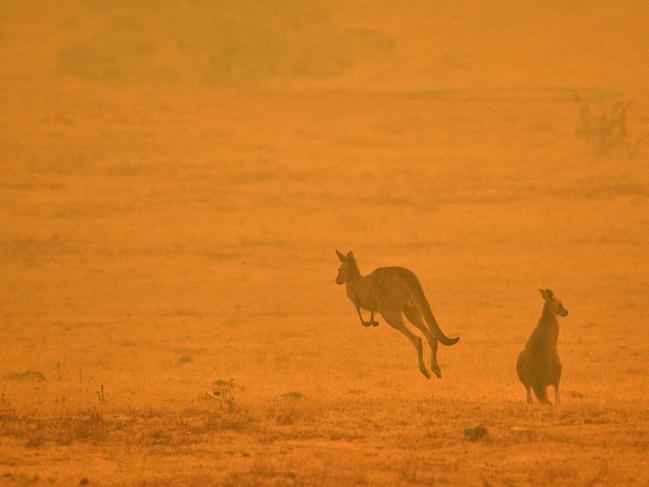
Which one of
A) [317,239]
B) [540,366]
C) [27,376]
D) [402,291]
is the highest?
[317,239]

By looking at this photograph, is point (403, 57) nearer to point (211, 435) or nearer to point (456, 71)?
point (456, 71)

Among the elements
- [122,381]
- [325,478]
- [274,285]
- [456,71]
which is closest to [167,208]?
[274,285]

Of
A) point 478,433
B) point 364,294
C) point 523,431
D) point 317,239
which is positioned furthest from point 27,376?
point 317,239

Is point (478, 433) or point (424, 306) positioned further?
point (424, 306)

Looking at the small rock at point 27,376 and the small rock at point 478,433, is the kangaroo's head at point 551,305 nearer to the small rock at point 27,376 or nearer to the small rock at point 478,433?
the small rock at point 478,433

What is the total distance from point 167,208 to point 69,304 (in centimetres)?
799

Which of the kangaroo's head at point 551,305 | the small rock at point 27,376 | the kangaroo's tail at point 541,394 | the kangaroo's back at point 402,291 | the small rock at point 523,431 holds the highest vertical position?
the kangaroo's back at point 402,291

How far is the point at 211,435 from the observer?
998cm

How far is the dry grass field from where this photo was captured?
9750mm

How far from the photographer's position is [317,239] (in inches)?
1067

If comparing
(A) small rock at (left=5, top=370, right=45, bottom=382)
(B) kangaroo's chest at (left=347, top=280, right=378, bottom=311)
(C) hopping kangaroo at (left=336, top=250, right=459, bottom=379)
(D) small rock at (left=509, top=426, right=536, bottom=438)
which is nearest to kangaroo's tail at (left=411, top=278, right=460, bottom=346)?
(C) hopping kangaroo at (left=336, top=250, right=459, bottom=379)

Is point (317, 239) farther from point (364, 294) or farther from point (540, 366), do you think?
point (540, 366)

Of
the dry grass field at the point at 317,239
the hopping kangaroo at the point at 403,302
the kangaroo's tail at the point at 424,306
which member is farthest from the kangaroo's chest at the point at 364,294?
the dry grass field at the point at 317,239

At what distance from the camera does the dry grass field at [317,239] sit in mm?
9750
